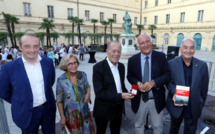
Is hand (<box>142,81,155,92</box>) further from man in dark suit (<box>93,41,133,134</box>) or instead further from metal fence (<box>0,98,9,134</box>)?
metal fence (<box>0,98,9,134</box>)

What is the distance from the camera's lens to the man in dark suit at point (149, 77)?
7.04 ft

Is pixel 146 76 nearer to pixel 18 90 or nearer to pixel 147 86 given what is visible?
pixel 147 86

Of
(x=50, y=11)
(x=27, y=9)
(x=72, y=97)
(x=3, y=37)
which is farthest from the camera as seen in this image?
(x=50, y=11)

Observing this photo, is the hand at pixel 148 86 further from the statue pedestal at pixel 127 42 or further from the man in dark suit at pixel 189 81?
the statue pedestal at pixel 127 42

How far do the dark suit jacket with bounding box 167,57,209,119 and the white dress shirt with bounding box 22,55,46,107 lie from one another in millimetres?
2089

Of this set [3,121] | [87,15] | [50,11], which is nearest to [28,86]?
[3,121]

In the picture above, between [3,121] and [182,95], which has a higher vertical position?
[182,95]

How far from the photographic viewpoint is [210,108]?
13.3ft

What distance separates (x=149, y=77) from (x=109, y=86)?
71 centimetres

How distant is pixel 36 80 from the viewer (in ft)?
6.21

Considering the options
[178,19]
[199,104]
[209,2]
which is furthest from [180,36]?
[199,104]

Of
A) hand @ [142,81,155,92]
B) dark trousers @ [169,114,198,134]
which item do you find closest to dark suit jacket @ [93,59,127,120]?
hand @ [142,81,155,92]

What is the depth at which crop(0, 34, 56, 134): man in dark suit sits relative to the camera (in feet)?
5.78

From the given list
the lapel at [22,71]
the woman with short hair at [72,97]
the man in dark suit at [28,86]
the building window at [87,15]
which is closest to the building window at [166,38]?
the building window at [87,15]
